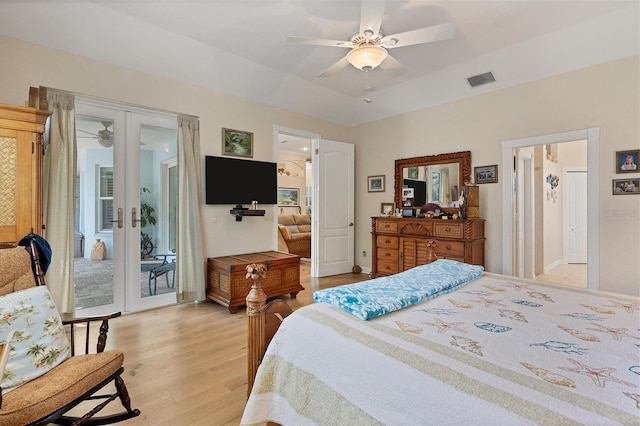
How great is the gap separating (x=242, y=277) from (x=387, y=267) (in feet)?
7.55

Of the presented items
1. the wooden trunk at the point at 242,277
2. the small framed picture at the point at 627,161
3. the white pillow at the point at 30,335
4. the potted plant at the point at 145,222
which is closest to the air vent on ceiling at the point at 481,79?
the small framed picture at the point at 627,161

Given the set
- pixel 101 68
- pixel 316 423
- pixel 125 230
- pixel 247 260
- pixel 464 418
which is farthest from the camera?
pixel 247 260

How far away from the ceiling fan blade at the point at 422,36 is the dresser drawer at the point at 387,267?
312 centimetres

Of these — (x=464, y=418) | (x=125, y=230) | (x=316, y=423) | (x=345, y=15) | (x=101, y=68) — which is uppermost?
(x=345, y=15)

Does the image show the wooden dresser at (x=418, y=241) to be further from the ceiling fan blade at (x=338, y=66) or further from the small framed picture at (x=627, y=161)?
the ceiling fan blade at (x=338, y=66)

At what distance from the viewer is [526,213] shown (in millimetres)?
4859

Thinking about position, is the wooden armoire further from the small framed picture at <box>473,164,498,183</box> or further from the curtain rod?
the small framed picture at <box>473,164,498,183</box>

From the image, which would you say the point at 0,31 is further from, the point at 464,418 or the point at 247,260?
the point at 464,418

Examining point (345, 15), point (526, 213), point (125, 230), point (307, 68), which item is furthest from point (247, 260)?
point (526, 213)

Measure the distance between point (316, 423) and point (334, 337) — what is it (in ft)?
0.97

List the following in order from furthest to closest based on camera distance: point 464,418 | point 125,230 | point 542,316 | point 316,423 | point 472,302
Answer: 1. point 125,230
2. point 472,302
3. point 542,316
4. point 316,423
5. point 464,418

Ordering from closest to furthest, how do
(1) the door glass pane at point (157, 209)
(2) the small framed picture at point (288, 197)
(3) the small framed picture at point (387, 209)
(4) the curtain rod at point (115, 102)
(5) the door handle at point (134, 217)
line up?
1. (4) the curtain rod at point (115, 102)
2. (5) the door handle at point (134, 217)
3. (1) the door glass pane at point (157, 209)
4. (3) the small framed picture at point (387, 209)
5. (2) the small framed picture at point (288, 197)

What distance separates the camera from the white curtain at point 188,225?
12.4 feet

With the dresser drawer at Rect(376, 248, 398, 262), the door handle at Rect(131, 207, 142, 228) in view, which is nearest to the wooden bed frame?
the door handle at Rect(131, 207, 142, 228)
